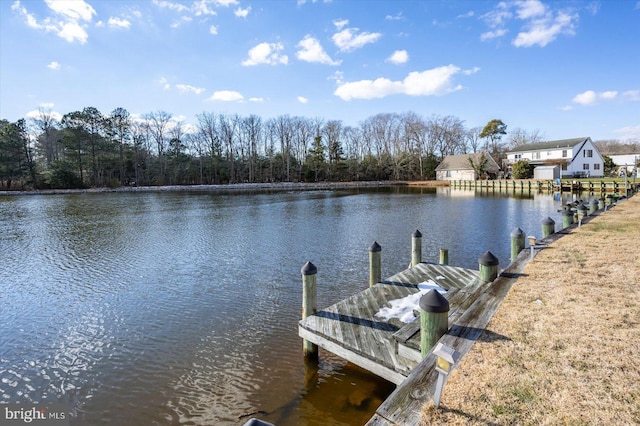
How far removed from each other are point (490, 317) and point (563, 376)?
135 cm

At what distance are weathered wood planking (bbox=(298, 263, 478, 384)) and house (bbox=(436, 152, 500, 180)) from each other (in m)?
53.9

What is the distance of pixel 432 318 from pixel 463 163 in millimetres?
61558

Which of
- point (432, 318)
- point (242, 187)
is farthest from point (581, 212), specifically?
point (242, 187)

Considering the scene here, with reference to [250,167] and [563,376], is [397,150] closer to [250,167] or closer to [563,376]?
[250,167]

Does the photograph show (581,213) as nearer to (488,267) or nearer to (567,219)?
(567,219)

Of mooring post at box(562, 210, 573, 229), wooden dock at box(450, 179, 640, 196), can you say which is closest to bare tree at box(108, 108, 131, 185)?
wooden dock at box(450, 179, 640, 196)

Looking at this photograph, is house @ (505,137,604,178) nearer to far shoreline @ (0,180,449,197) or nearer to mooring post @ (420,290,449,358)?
far shoreline @ (0,180,449,197)

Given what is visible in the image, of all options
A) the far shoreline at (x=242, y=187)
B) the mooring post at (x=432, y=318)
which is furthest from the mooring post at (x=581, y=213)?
the far shoreline at (x=242, y=187)

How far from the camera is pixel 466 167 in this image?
191ft

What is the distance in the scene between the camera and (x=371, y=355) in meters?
4.39

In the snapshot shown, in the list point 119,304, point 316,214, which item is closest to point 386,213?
point 316,214

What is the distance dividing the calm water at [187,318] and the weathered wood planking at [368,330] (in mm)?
668

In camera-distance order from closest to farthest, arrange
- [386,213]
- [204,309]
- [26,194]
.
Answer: [204,309]
[386,213]
[26,194]

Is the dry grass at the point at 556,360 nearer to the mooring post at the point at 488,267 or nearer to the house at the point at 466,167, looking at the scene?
the mooring post at the point at 488,267
